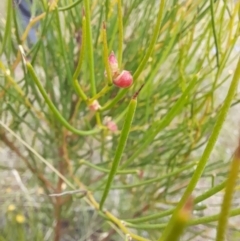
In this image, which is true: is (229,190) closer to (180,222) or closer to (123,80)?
(180,222)

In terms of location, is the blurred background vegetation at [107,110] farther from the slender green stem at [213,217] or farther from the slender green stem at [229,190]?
the slender green stem at [229,190]

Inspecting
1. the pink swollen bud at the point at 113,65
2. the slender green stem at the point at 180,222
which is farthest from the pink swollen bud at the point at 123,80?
the slender green stem at the point at 180,222

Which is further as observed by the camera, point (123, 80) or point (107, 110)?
point (107, 110)

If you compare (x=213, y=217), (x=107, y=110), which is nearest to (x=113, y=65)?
(x=213, y=217)

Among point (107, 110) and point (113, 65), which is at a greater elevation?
point (107, 110)

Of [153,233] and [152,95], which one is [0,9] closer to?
[152,95]

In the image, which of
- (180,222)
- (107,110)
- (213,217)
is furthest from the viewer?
(107,110)

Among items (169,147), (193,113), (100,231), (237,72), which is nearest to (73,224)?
(100,231)

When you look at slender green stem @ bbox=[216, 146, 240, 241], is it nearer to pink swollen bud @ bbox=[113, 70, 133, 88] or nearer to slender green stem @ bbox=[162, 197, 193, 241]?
slender green stem @ bbox=[162, 197, 193, 241]
